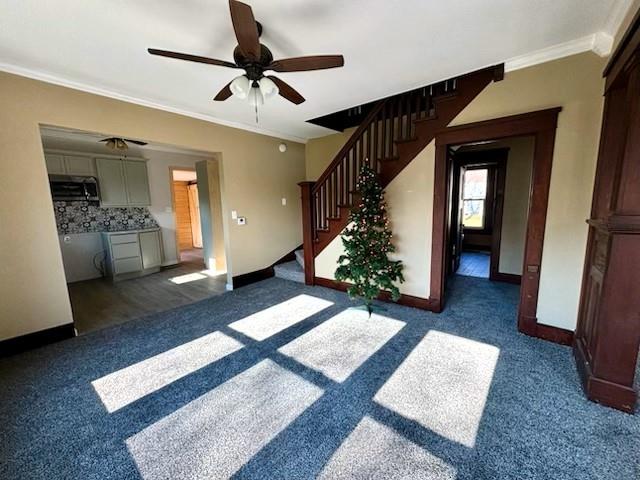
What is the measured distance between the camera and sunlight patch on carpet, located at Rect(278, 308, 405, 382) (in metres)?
2.23

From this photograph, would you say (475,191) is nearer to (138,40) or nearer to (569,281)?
(569,281)

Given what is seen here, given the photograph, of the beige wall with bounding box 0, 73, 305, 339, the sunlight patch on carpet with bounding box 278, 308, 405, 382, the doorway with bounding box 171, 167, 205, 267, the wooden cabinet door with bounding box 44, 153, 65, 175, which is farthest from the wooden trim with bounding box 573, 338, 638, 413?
the doorway with bounding box 171, 167, 205, 267

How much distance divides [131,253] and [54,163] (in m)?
1.89

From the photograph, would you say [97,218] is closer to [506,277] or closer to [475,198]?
[506,277]

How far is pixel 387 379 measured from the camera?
204 cm

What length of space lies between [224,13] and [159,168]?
483 centimetres

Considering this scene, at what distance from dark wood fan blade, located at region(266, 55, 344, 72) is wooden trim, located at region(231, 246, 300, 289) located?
A: 126 inches

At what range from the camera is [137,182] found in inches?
208

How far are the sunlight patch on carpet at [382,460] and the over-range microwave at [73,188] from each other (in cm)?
582

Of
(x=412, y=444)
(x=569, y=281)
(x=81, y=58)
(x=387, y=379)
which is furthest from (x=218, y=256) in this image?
(x=569, y=281)

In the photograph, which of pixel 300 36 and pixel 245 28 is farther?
pixel 300 36

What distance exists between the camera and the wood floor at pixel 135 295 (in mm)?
3350

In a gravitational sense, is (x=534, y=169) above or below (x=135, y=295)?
above

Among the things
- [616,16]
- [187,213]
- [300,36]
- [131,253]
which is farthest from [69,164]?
[616,16]
